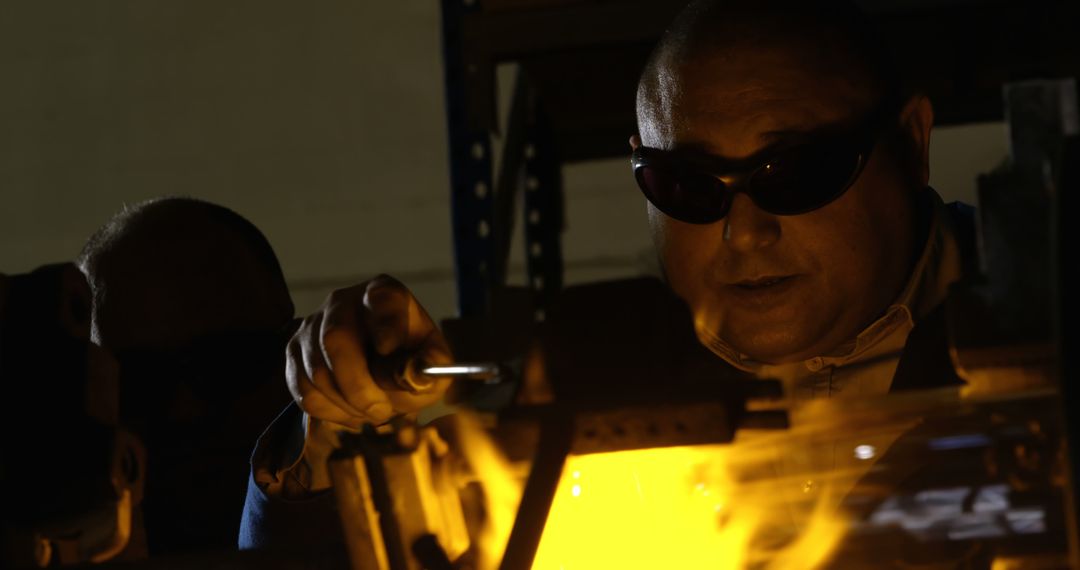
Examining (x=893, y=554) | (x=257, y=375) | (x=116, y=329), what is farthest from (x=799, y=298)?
(x=116, y=329)

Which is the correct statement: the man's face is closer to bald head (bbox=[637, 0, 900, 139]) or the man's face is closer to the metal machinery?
bald head (bbox=[637, 0, 900, 139])

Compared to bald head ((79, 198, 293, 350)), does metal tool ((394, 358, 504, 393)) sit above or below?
above

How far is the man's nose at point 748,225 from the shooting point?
3.06ft

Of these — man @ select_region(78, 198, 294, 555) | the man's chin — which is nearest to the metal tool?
the man's chin

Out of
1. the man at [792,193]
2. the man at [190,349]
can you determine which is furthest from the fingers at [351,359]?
the man at [190,349]

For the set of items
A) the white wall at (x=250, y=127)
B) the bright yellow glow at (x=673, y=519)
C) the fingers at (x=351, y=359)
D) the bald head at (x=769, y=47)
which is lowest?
the white wall at (x=250, y=127)

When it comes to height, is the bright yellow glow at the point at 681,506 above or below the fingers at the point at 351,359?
below

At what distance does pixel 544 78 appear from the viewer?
4.85 ft

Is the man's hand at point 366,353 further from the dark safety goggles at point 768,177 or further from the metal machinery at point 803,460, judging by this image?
the dark safety goggles at point 768,177

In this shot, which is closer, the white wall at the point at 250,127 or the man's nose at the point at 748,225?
the man's nose at the point at 748,225

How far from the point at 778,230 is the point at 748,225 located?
0.09ft

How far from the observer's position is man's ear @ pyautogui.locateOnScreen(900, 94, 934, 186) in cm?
103

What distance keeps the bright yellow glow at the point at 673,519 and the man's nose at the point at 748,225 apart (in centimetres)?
40

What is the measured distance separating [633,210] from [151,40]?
3.72 ft
